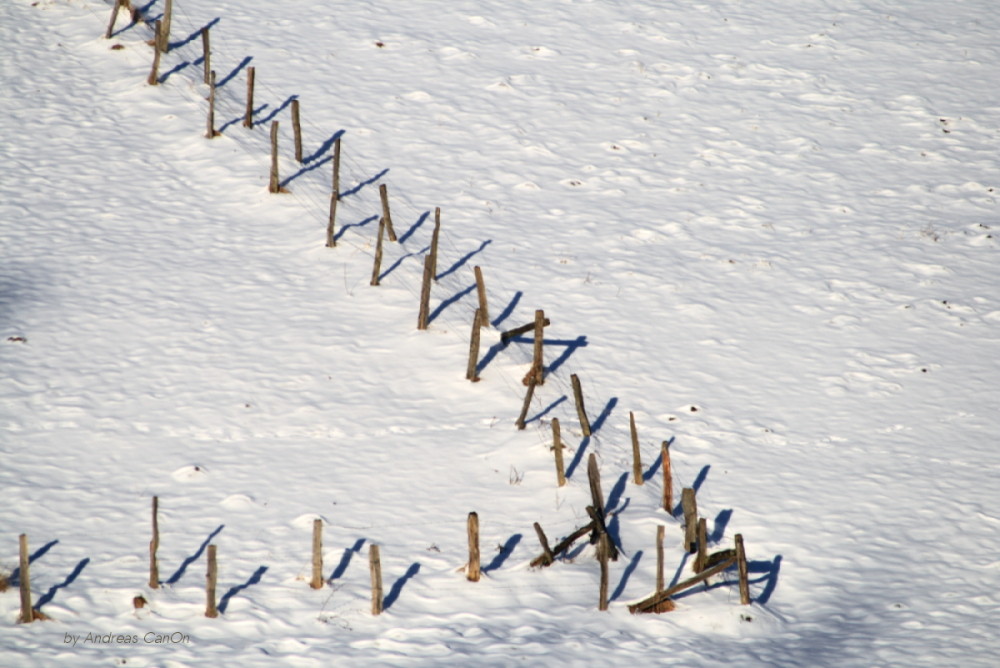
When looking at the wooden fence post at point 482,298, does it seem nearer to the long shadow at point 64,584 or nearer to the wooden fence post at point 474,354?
the wooden fence post at point 474,354

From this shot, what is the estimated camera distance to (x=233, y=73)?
635 inches

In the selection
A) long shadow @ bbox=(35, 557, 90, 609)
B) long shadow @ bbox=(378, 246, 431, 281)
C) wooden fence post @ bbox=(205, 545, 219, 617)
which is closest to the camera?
wooden fence post @ bbox=(205, 545, 219, 617)

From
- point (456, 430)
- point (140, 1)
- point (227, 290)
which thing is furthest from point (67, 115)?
point (456, 430)

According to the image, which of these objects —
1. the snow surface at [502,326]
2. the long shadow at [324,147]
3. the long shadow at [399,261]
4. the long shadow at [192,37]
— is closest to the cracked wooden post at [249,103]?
A: the snow surface at [502,326]

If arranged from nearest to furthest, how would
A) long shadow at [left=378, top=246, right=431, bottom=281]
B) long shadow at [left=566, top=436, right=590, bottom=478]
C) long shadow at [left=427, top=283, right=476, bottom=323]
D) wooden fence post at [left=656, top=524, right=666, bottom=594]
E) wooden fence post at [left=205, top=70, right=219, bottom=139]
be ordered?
wooden fence post at [left=656, top=524, right=666, bottom=594] → long shadow at [left=566, top=436, right=590, bottom=478] → long shadow at [left=427, top=283, right=476, bottom=323] → long shadow at [left=378, top=246, right=431, bottom=281] → wooden fence post at [left=205, top=70, right=219, bottom=139]

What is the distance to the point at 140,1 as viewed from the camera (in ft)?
57.1

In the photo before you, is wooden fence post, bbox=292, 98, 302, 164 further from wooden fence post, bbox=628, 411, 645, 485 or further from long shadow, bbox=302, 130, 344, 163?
wooden fence post, bbox=628, 411, 645, 485

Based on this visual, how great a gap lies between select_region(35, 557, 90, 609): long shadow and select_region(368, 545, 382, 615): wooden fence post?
7.84ft

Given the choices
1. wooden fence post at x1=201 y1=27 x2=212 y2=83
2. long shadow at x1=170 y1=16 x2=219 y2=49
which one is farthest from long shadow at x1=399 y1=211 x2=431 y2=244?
long shadow at x1=170 y1=16 x2=219 y2=49

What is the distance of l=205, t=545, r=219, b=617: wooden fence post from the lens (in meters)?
7.92

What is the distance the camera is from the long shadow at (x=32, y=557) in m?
8.17

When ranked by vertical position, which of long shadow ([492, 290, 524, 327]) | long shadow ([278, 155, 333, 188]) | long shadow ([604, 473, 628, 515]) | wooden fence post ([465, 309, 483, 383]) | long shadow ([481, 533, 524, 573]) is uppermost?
long shadow ([278, 155, 333, 188])

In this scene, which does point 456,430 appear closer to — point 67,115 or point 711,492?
point 711,492

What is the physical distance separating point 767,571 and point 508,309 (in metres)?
4.58
